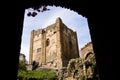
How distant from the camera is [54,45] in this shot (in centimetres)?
4122

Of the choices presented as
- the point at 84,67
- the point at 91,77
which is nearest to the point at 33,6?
the point at 91,77

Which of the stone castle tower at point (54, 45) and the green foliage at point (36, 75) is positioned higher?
the stone castle tower at point (54, 45)

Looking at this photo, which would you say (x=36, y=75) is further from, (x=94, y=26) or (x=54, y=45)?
(x=94, y=26)

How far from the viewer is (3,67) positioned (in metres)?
2.53

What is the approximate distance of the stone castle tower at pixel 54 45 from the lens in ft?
129

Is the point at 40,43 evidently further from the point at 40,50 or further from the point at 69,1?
the point at 69,1

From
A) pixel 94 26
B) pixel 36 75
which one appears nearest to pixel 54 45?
pixel 36 75

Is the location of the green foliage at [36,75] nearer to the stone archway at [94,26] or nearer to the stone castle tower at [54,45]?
the stone castle tower at [54,45]

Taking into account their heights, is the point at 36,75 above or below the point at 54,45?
below

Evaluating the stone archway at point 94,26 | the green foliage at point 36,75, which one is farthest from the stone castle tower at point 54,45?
the stone archway at point 94,26

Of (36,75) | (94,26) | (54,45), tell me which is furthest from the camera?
(54,45)

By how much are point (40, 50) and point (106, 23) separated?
131 feet

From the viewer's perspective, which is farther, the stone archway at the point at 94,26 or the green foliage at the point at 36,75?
the green foliage at the point at 36,75

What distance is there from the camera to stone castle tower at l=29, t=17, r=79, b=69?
3934 cm
